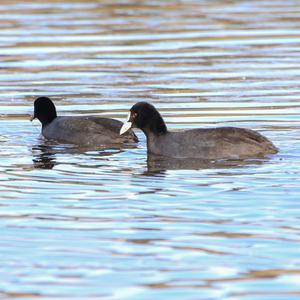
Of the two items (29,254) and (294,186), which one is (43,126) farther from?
(29,254)

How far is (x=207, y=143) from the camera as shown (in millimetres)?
12359

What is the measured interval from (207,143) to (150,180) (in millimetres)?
1602

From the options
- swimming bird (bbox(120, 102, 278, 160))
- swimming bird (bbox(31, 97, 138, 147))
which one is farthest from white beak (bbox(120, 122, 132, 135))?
swimming bird (bbox(31, 97, 138, 147))

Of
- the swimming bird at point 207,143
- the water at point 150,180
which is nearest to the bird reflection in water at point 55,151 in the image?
the water at point 150,180

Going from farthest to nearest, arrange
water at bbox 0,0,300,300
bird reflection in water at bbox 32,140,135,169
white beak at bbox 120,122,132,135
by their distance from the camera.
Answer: white beak at bbox 120,122,132,135 → bird reflection in water at bbox 32,140,135,169 → water at bbox 0,0,300,300

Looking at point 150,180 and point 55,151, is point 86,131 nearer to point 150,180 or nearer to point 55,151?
point 55,151

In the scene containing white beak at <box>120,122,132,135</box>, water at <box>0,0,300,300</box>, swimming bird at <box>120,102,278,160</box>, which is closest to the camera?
water at <box>0,0,300,300</box>

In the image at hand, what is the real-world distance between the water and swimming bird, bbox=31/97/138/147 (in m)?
0.26

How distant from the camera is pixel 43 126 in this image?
49.2ft

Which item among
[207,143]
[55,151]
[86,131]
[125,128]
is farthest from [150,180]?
[86,131]

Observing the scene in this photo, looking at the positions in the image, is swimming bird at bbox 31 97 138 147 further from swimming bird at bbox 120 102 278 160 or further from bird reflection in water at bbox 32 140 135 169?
swimming bird at bbox 120 102 278 160

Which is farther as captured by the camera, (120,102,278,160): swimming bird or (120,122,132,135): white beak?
(120,122,132,135): white beak

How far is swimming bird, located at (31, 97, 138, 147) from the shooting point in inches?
542

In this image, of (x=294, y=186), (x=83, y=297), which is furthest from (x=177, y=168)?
(x=83, y=297)
